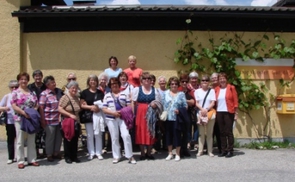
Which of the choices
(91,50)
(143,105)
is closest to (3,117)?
(91,50)

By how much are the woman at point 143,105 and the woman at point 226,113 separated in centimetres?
141

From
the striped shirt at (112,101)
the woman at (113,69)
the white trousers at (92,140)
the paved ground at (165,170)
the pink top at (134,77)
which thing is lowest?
the paved ground at (165,170)

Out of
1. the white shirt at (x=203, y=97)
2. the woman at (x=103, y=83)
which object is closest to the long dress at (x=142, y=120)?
the woman at (x=103, y=83)

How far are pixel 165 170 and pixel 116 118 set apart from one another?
142cm

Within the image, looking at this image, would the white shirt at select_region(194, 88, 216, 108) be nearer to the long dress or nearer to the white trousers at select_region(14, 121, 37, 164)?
the long dress

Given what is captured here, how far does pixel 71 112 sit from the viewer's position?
6.38 meters

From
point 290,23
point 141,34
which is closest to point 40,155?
point 141,34

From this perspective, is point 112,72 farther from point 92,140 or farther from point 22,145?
point 22,145

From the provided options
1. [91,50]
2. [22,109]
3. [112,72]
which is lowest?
[22,109]

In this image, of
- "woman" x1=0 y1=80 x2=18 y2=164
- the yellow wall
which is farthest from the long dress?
"woman" x1=0 y1=80 x2=18 y2=164

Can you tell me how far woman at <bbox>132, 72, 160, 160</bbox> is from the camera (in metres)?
6.36

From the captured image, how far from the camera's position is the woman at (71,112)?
6.32m

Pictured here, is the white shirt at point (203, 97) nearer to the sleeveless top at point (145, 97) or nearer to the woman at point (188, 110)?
the woman at point (188, 110)

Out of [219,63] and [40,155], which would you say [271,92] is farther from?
[40,155]
